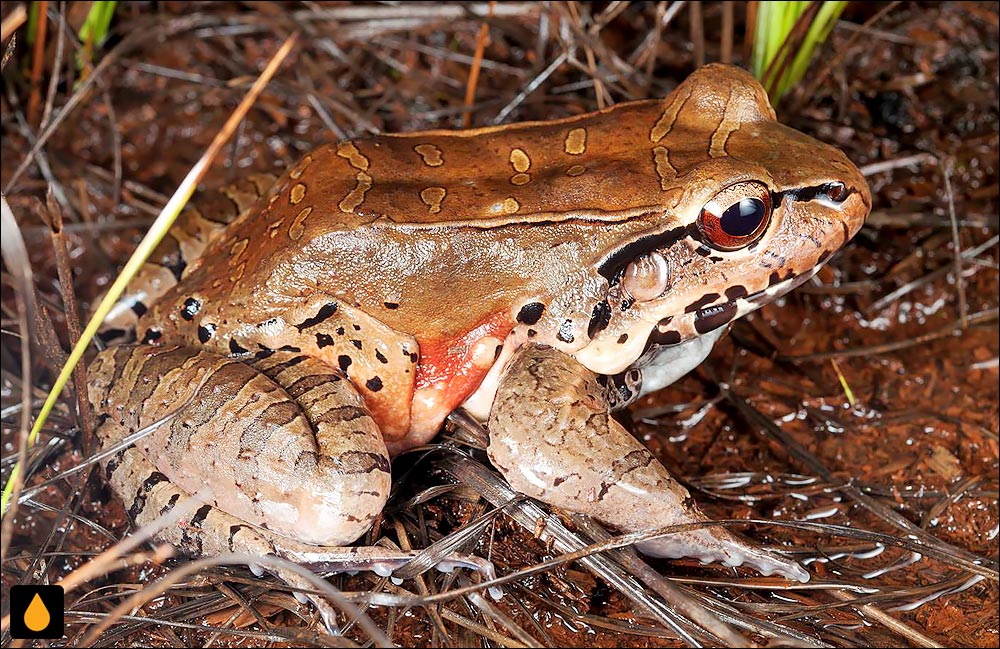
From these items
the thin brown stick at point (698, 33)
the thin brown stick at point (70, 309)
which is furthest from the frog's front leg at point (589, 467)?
the thin brown stick at point (698, 33)

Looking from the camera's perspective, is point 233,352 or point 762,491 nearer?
point 233,352

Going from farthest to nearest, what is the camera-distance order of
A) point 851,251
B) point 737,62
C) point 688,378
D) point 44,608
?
point 737,62, point 851,251, point 688,378, point 44,608

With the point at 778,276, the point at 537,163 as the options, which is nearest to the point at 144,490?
the point at 537,163

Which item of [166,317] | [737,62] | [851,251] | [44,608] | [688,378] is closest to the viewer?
[44,608]

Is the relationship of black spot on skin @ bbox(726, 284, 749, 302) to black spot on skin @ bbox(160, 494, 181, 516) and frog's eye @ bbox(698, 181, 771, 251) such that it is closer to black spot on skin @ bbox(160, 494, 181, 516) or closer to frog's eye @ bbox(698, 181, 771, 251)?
frog's eye @ bbox(698, 181, 771, 251)

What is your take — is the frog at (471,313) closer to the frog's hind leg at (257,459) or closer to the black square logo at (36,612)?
the frog's hind leg at (257,459)

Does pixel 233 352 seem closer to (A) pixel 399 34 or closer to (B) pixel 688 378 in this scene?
(B) pixel 688 378

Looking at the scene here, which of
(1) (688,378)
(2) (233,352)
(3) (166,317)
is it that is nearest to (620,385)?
(1) (688,378)

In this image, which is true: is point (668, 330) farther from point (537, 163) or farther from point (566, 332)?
point (537, 163)
